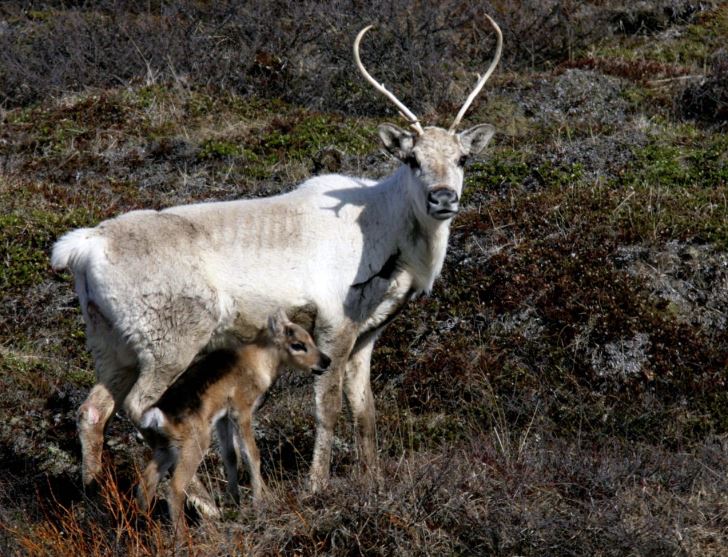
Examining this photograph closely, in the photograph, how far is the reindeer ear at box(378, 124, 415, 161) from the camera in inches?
306

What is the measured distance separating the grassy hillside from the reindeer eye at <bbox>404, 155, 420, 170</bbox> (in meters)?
1.99

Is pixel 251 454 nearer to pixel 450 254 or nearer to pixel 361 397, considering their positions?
pixel 361 397

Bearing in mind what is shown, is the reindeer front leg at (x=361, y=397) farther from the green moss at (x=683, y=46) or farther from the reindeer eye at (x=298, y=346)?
the green moss at (x=683, y=46)

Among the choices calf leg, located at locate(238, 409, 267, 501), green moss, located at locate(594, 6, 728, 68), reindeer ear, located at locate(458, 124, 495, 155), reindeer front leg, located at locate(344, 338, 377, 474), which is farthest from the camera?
green moss, located at locate(594, 6, 728, 68)

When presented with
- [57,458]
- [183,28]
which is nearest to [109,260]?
[57,458]

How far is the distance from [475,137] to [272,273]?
1.94 metres

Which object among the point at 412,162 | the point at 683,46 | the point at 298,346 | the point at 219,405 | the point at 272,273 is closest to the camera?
the point at 219,405

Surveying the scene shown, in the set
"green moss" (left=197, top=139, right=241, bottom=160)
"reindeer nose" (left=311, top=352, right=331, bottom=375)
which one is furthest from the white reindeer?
"green moss" (left=197, top=139, right=241, bottom=160)

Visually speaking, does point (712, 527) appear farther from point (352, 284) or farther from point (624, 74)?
point (624, 74)

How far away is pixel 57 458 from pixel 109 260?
6.49 feet

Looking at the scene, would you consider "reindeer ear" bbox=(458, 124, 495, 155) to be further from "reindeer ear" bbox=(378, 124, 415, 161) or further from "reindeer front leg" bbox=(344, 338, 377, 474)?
"reindeer front leg" bbox=(344, 338, 377, 474)

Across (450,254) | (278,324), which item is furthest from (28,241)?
(278,324)

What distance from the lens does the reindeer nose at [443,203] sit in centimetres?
709

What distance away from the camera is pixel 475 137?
8188mm
